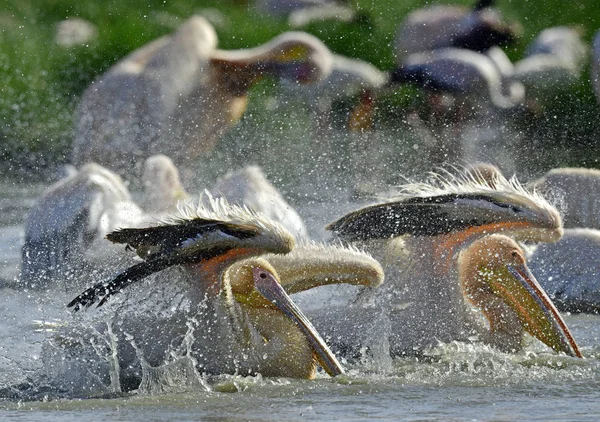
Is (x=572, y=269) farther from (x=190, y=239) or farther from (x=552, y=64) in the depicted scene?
(x=552, y=64)

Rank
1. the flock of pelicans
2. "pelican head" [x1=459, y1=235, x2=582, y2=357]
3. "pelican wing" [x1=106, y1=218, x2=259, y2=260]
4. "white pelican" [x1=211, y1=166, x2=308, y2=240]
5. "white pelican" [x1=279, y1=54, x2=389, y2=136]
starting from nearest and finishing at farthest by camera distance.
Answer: "pelican wing" [x1=106, y1=218, x2=259, y2=260], the flock of pelicans, "pelican head" [x1=459, y1=235, x2=582, y2=357], "white pelican" [x1=211, y1=166, x2=308, y2=240], "white pelican" [x1=279, y1=54, x2=389, y2=136]

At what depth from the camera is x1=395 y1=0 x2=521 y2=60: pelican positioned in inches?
642

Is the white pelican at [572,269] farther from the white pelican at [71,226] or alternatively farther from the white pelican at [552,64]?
the white pelican at [552,64]

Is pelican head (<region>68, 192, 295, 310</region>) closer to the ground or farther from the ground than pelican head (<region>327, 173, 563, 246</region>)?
closer to the ground

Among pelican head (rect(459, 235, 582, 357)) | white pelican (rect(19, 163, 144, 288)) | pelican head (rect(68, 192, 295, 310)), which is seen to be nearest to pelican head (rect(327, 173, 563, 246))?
pelican head (rect(459, 235, 582, 357))

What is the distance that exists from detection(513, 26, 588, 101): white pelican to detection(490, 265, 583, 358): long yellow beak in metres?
8.22

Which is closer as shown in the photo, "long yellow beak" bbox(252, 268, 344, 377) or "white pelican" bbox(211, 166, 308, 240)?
"long yellow beak" bbox(252, 268, 344, 377)

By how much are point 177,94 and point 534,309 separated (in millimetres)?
6686

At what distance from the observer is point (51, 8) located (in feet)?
55.1

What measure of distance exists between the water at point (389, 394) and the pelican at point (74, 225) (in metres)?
1.40

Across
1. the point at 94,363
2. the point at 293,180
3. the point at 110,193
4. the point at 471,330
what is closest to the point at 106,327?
the point at 94,363

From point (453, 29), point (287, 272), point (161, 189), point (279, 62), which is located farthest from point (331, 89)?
point (287, 272)

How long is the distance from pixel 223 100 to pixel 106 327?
290 inches

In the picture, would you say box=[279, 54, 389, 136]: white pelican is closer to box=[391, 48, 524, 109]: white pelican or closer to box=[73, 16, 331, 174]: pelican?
box=[391, 48, 524, 109]: white pelican
